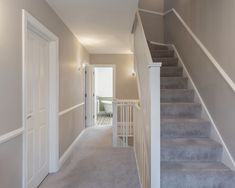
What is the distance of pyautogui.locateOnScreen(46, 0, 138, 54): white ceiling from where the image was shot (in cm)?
Answer: 309

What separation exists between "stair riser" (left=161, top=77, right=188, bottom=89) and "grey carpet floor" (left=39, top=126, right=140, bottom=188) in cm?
143

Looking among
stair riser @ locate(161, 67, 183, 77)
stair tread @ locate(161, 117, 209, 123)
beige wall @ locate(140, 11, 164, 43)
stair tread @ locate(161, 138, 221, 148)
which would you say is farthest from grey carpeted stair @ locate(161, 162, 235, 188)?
beige wall @ locate(140, 11, 164, 43)

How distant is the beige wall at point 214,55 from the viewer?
90.7 inches

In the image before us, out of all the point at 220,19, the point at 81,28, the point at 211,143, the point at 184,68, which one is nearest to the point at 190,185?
the point at 211,143

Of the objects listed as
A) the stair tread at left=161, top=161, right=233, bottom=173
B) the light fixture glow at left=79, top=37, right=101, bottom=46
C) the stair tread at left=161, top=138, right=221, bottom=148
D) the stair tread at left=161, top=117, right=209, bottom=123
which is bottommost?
the stair tread at left=161, top=161, right=233, bottom=173

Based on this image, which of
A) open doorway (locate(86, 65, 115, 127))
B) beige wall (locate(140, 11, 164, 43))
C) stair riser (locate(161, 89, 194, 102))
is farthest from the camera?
open doorway (locate(86, 65, 115, 127))

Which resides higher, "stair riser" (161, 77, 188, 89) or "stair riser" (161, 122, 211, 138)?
"stair riser" (161, 77, 188, 89)

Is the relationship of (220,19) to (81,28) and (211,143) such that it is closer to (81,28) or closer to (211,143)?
(211,143)

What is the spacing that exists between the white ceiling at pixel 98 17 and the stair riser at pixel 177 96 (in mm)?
1358

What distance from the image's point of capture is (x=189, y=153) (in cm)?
255

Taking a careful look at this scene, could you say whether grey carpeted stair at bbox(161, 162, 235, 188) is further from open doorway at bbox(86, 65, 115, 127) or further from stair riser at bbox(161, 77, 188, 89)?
open doorway at bbox(86, 65, 115, 127)

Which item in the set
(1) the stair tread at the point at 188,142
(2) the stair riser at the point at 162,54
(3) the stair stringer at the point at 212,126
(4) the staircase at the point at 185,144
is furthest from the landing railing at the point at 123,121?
(1) the stair tread at the point at 188,142

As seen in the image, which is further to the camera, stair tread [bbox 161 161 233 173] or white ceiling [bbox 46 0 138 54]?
white ceiling [bbox 46 0 138 54]

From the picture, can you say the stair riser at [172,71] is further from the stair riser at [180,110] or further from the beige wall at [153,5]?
the beige wall at [153,5]
